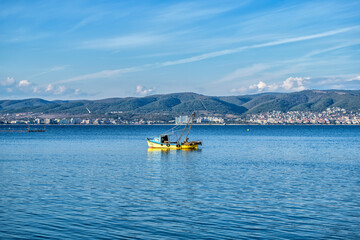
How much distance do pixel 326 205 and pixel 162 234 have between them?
1205 centimetres

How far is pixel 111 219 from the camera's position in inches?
909

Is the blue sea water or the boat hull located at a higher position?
the boat hull

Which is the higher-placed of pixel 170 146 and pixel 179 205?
pixel 170 146

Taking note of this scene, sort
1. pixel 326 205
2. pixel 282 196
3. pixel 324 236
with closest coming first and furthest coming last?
pixel 324 236, pixel 326 205, pixel 282 196

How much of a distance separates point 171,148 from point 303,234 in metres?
64.9

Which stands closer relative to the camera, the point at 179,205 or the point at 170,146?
the point at 179,205

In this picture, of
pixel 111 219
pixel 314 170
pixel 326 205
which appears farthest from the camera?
pixel 314 170

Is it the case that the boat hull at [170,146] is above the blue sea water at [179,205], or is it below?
above

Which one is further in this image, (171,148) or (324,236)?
(171,148)

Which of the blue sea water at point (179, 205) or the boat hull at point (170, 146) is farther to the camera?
the boat hull at point (170, 146)

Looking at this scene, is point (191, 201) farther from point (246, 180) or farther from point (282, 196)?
point (246, 180)

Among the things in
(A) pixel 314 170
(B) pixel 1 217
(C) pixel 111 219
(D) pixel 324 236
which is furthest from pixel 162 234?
→ (A) pixel 314 170

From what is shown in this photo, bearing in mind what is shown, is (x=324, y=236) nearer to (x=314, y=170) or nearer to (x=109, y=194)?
(x=109, y=194)

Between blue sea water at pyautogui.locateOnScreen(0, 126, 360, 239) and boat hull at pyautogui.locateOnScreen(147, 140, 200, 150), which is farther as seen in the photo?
boat hull at pyautogui.locateOnScreen(147, 140, 200, 150)
